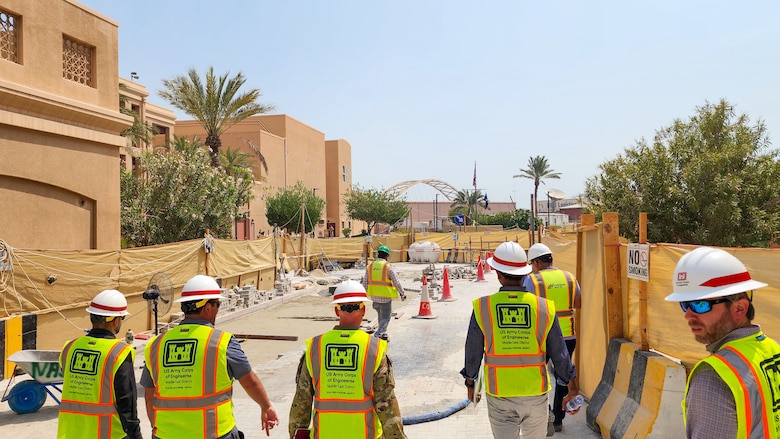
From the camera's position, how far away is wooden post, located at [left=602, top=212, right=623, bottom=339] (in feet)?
21.5

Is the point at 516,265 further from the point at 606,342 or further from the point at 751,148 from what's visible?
the point at 751,148

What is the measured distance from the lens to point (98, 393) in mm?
4191

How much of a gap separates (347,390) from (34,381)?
607 centimetres

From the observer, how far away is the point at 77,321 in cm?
1167

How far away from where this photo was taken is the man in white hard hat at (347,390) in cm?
366

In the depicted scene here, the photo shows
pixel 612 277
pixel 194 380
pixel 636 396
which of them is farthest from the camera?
pixel 612 277

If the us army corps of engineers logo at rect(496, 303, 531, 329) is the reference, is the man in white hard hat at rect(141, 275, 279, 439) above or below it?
below

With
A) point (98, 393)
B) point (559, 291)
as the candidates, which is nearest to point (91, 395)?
point (98, 393)

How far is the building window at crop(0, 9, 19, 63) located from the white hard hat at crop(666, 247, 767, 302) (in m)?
13.4

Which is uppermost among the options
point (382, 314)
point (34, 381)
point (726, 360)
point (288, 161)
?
point (288, 161)

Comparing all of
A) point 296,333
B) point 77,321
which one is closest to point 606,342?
point 296,333

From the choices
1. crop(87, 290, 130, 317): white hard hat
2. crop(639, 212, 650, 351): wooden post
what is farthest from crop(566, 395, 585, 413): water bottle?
crop(87, 290, 130, 317): white hard hat

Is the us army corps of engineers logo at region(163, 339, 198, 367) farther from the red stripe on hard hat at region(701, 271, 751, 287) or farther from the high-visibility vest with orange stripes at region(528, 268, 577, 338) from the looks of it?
the high-visibility vest with orange stripes at region(528, 268, 577, 338)

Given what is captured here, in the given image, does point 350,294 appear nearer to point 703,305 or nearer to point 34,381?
point 703,305
